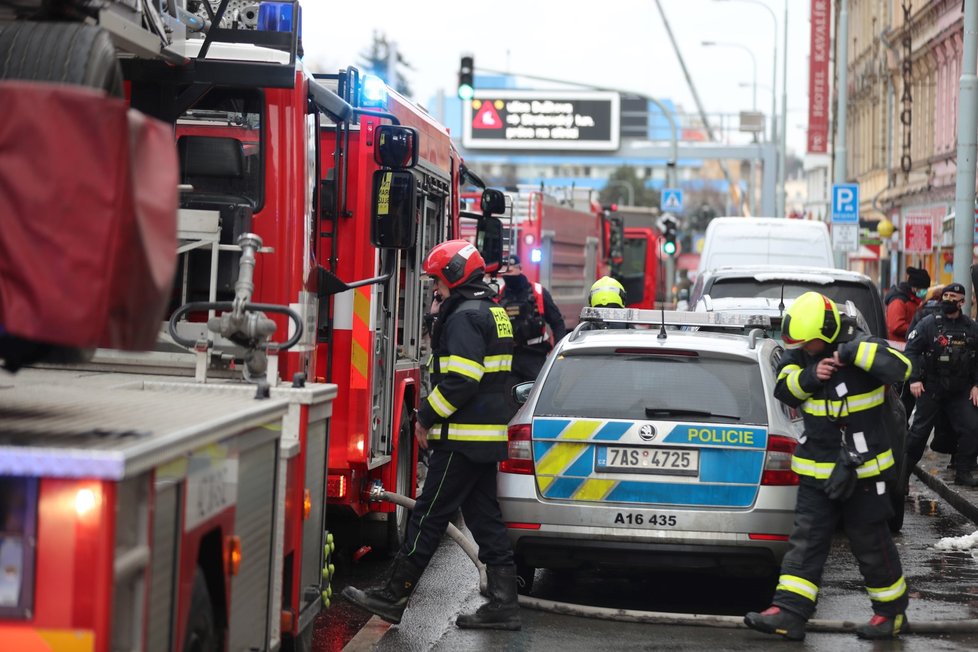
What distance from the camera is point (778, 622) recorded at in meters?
7.93

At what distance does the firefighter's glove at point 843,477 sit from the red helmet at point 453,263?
6.58ft

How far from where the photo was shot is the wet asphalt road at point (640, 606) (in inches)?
312

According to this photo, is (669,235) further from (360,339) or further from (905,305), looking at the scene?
(360,339)

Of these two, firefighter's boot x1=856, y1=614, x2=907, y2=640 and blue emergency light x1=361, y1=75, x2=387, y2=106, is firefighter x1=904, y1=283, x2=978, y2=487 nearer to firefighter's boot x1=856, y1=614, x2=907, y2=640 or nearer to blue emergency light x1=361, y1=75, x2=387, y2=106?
firefighter's boot x1=856, y1=614, x2=907, y2=640

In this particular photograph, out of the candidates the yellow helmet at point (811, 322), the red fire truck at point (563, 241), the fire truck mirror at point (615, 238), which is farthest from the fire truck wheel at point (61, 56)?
the fire truck mirror at point (615, 238)

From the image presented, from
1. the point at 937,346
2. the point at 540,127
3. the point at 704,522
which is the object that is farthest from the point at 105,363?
the point at 540,127

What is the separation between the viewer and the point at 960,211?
18.8 metres

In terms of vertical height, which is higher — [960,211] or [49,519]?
[960,211]

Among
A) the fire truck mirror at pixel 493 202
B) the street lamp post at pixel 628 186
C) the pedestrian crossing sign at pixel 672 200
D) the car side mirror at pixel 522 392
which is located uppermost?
the street lamp post at pixel 628 186

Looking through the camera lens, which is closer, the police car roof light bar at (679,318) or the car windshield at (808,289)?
the police car roof light bar at (679,318)

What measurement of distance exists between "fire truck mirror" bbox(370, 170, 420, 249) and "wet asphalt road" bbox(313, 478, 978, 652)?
2000mm

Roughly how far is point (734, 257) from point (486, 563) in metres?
14.4

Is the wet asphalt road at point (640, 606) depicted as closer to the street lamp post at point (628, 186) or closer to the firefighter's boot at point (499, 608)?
the firefighter's boot at point (499, 608)

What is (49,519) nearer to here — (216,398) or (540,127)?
(216,398)
